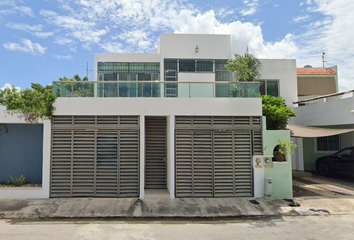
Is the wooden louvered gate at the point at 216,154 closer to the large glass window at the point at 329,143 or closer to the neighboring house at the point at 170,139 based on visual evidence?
the neighboring house at the point at 170,139

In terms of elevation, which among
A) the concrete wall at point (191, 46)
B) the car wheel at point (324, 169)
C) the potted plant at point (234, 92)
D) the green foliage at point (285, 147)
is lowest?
the car wheel at point (324, 169)

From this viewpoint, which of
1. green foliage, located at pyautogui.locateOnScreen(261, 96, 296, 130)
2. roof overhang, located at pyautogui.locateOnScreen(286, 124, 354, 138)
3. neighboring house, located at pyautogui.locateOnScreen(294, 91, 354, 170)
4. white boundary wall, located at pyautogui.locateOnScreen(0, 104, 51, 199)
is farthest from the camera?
neighboring house, located at pyautogui.locateOnScreen(294, 91, 354, 170)

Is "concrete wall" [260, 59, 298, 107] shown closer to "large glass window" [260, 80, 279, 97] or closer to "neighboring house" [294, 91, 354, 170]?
"large glass window" [260, 80, 279, 97]

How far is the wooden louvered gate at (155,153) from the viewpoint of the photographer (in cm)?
923

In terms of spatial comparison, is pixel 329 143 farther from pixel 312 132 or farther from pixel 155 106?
pixel 155 106

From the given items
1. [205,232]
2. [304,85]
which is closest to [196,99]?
[205,232]

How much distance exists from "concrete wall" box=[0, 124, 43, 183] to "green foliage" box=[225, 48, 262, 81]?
358 inches

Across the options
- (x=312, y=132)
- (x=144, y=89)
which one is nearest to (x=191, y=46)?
(x=144, y=89)

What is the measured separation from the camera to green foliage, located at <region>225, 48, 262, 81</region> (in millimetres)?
11078

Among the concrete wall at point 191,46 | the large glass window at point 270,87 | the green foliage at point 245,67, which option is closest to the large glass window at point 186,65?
the concrete wall at point 191,46

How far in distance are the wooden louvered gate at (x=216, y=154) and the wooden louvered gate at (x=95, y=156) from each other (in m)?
1.71

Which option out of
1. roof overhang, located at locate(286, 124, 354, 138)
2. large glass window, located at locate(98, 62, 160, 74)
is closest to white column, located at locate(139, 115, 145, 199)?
roof overhang, located at locate(286, 124, 354, 138)

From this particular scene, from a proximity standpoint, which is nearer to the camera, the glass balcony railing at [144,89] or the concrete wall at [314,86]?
the glass balcony railing at [144,89]

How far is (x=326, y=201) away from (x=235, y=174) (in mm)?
3196
